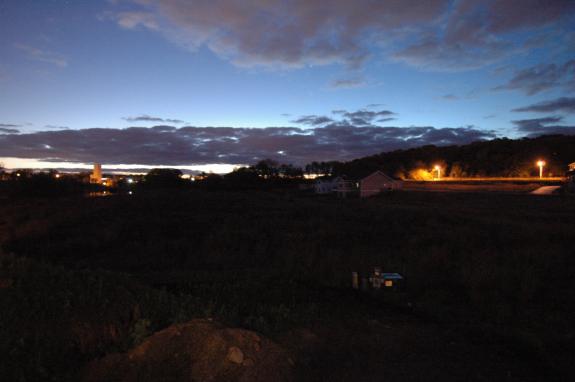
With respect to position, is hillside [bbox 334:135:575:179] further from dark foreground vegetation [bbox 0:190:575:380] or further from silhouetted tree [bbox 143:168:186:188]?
dark foreground vegetation [bbox 0:190:575:380]

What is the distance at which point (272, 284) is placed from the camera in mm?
7922

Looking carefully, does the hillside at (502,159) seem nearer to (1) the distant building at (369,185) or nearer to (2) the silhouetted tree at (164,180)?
A: (1) the distant building at (369,185)

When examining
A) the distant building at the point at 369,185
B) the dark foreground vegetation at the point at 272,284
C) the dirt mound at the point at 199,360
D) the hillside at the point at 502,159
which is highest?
the hillside at the point at 502,159

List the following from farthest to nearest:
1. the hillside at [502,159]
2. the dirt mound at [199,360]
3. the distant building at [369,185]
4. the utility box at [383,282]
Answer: the hillside at [502,159] < the distant building at [369,185] < the utility box at [383,282] < the dirt mound at [199,360]

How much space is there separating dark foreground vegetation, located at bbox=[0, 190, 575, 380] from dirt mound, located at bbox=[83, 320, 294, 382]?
307 millimetres

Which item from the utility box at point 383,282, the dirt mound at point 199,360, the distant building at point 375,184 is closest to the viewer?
the dirt mound at point 199,360

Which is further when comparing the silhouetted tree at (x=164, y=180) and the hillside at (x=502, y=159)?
the silhouetted tree at (x=164, y=180)

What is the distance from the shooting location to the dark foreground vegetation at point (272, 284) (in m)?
4.68

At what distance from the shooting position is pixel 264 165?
333ft

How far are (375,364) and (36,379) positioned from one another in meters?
3.47

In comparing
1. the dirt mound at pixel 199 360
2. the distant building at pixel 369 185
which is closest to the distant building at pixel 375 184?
the distant building at pixel 369 185

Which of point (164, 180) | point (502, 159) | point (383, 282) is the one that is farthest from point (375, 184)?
point (164, 180)

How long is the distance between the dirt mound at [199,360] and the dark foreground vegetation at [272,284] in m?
0.31

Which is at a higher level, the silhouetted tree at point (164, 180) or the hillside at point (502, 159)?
the hillside at point (502, 159)
